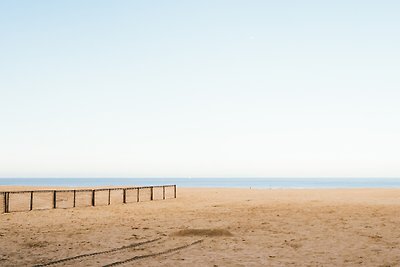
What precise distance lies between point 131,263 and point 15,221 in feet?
43.5

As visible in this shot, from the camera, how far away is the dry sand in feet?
47.5

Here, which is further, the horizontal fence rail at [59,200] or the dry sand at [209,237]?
the horizontal fence rail at [59,200]

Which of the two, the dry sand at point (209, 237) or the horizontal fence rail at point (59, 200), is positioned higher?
the horizontal fence rail at point (59, 200)

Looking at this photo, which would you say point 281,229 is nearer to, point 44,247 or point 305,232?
point 305,232

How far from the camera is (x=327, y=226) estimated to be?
22297 mm

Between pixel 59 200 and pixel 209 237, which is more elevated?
pixel 59 200

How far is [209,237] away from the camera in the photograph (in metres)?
18.9

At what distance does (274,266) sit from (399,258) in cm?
410

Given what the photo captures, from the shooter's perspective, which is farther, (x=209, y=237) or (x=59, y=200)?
(x=59, y=200)

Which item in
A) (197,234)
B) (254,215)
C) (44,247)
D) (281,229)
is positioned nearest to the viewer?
(44,247)

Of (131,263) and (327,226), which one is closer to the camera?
(131,263)

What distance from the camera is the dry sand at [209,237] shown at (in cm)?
1447

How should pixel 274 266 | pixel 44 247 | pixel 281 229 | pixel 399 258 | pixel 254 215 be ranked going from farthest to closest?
pixel 254 215 < pixel 281 229 < pixel 44 247 < pixel 399 258 < pixel 274 266

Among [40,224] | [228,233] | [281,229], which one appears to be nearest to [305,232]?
[281,229]
